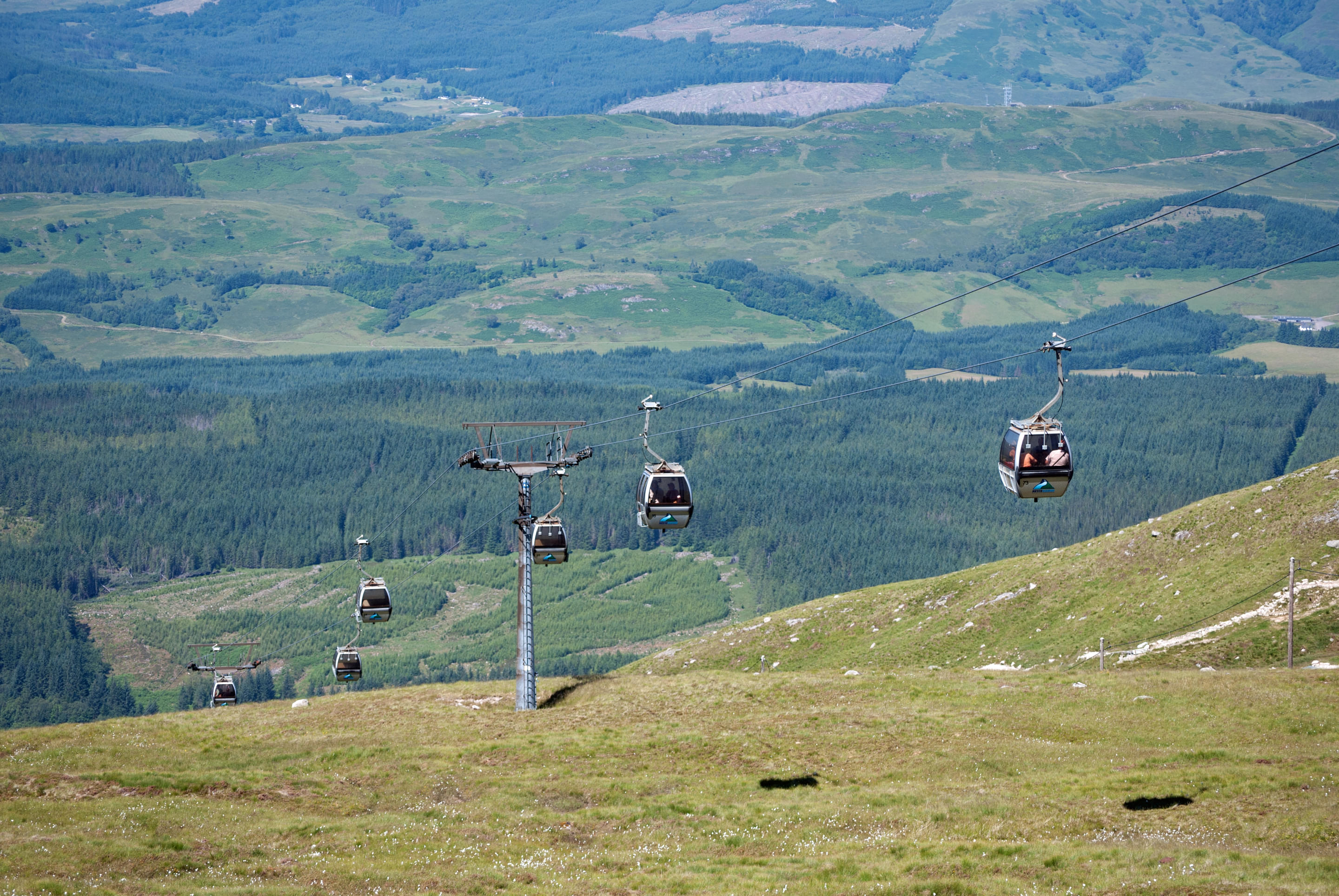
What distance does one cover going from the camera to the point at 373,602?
7550 centimetres

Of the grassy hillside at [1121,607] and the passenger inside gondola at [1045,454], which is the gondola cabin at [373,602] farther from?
the passenger inside gondola at [1045,454]

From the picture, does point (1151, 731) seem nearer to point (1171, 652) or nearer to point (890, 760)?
point (890, 760)

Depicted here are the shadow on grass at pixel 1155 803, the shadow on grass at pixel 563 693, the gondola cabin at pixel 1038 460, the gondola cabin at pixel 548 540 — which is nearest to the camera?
the shadow on grass at pixel 1155 803

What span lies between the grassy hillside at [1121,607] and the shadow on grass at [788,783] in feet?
60.7

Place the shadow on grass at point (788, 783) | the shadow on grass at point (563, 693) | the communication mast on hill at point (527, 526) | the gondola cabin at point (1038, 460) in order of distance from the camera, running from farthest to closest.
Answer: the shadow on grass at point (563, 693)
the communication mast on hill at point (527, 526)
the shadow on grass at point (788, 783)
the gondola cabin at point (1038, 460)

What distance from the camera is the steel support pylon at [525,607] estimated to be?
63906mm

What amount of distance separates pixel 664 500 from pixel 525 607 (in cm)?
1395

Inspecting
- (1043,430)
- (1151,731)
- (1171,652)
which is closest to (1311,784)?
(1151,731)

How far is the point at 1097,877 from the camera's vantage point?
35.8 meters

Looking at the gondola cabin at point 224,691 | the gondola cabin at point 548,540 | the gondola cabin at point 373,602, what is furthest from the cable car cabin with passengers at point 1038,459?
the gondola cabin at point 224,691

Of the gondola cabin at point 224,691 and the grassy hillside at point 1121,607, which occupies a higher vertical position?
the grassy hillside at point 1121,607

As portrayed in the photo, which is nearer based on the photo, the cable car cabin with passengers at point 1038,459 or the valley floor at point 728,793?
the valley floor at point 728,793

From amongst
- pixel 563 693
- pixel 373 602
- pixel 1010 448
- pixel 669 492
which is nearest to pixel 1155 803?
pixel 1010 448

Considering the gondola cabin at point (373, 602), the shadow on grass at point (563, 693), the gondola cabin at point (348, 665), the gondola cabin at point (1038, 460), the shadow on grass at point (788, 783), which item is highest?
the gondola cabin at point (1038, 460)
